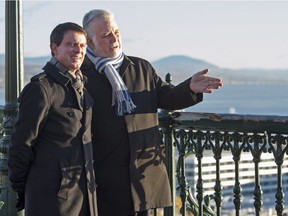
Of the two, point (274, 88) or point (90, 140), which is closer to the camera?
point (90, 140)

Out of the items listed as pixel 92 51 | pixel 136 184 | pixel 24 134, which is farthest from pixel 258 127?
pixel 24 134

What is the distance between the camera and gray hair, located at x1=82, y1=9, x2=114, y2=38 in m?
4.07

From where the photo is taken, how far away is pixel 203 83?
416 centimetres

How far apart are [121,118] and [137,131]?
12 cm

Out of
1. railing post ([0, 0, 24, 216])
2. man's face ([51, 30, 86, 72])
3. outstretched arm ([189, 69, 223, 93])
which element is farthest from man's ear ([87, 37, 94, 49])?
railing post ([0, 0, 24, 216])

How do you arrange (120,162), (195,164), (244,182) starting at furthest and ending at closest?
(195,164)
(244,182)
(120,162)

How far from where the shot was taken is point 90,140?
155 inches

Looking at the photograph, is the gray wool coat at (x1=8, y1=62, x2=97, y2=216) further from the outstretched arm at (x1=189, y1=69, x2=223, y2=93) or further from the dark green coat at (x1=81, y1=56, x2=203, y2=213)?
the outstretched arm at (x1=189, y1=69, x2=223, y2=93)

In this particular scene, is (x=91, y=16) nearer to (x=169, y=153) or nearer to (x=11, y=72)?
(x=169, y=153)

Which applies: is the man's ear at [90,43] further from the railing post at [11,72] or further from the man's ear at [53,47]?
the railing post at [11,72]

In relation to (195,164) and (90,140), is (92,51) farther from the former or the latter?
(195,164)

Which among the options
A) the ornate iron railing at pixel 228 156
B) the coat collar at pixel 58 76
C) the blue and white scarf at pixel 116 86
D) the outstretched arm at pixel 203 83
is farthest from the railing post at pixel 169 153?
the coat collar at pixel 58 76

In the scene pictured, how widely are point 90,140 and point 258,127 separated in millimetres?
995

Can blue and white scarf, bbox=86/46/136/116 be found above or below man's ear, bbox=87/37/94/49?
below
